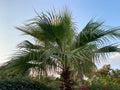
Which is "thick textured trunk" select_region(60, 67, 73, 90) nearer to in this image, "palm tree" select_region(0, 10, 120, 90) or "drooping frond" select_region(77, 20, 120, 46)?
"palm tree" select_region(0, 10, 120, 90)

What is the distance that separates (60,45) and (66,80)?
3.78 ft

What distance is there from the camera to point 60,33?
939 cm

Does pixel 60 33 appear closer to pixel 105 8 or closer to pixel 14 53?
pixel 14 53

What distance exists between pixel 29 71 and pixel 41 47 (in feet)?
3.26

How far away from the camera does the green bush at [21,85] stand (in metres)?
9.55

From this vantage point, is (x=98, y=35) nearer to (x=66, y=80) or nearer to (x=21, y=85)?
(x=66, y=80)

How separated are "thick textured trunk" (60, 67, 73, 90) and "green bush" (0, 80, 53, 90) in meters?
1.33

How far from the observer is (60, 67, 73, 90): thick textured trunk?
972cm

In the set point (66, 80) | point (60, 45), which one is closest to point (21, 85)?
point (66, 80)

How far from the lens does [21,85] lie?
10.2 m

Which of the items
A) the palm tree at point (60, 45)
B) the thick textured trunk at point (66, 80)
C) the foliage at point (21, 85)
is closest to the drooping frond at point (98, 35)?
the palm tree at point (60, 45)

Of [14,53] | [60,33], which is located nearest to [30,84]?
[14,53]

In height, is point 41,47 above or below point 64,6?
below

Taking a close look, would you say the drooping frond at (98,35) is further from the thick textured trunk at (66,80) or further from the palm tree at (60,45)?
the thick textured trunk at (66,80)
